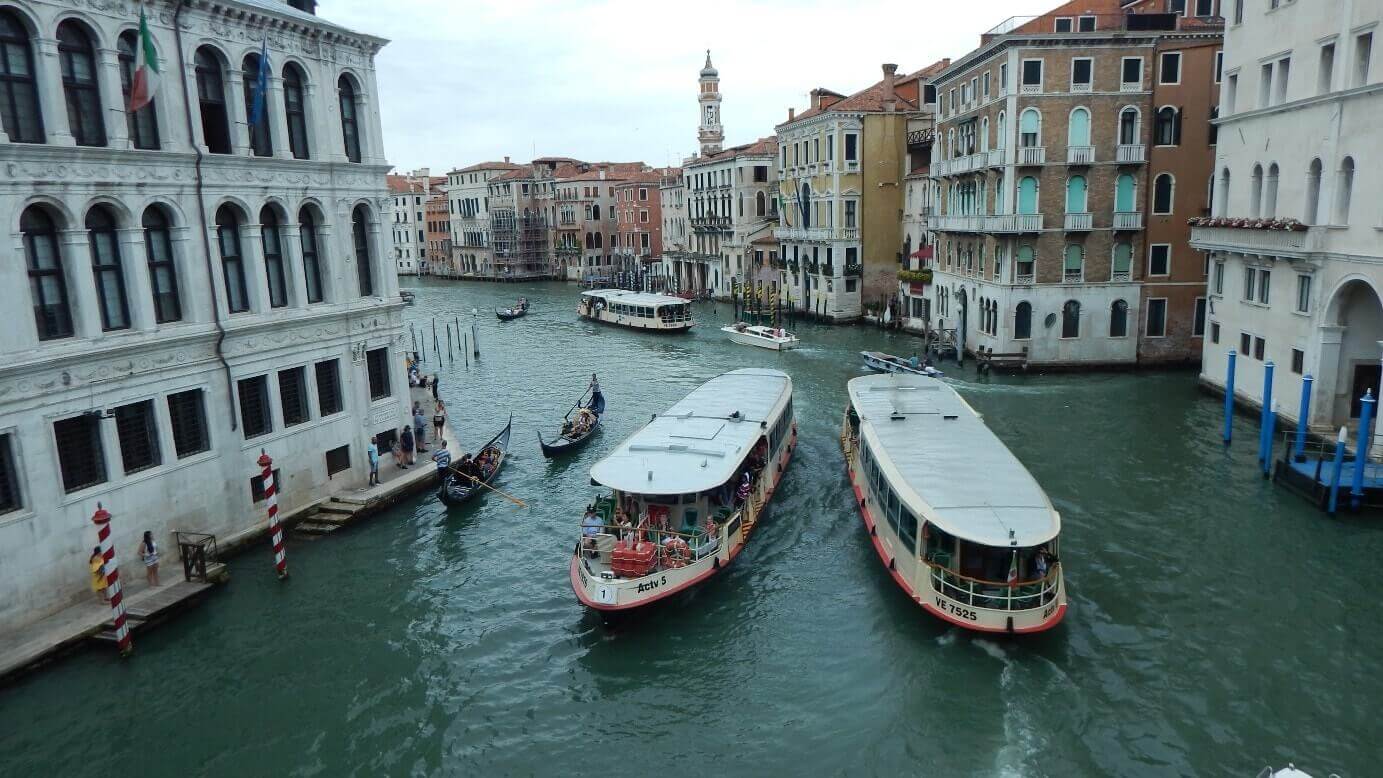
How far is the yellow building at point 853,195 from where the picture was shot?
50.0 metres

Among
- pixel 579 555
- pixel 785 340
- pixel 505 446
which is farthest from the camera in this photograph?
pixel 785 340

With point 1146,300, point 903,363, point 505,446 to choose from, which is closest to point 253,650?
point 505,446

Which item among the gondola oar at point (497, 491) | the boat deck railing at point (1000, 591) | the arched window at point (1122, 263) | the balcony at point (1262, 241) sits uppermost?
the balcony at point (1262, 241)

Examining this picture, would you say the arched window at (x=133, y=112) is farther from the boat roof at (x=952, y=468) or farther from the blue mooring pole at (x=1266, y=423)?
the blue mooring pole at (x=1266, y=423)

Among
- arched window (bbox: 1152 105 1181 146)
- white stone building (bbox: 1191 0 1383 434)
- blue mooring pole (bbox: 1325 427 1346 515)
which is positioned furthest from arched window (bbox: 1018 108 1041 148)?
blue mooring pole (bbox: 1325 427 1346 515)

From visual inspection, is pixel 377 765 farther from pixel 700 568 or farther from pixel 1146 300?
pixel 1146 300

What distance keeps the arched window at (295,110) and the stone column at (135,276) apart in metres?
4.22

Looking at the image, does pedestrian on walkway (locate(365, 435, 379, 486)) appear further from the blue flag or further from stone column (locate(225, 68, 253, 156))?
the blue flag

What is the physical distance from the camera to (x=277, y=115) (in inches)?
727

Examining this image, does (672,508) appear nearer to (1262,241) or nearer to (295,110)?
(295,110)

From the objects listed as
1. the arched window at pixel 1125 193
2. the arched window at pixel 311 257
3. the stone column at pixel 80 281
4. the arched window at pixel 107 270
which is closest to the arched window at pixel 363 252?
the arched window at pixel 311 257

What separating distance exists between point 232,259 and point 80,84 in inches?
159

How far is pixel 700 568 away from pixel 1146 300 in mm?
26747

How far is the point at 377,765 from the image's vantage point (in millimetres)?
11883
